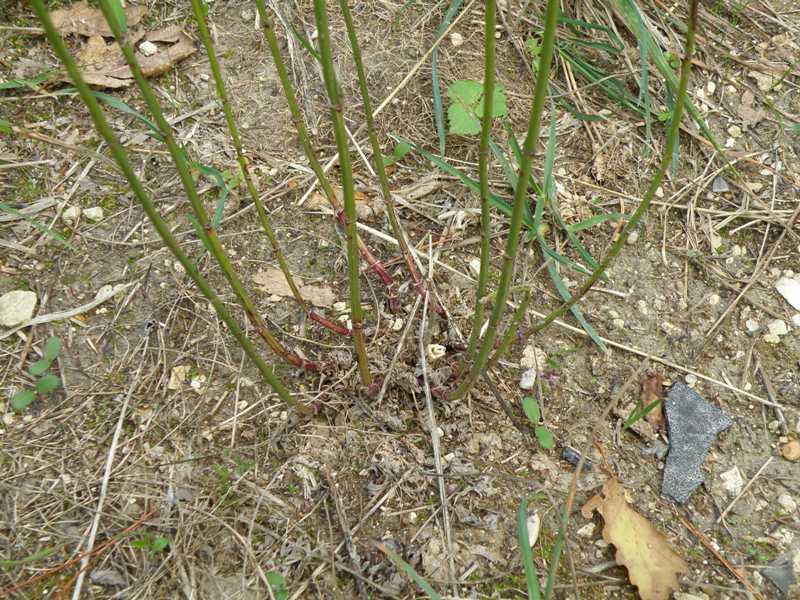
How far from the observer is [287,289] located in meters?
1.54

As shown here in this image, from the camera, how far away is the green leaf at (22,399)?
1.32 m

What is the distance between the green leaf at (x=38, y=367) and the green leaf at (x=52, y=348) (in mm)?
14

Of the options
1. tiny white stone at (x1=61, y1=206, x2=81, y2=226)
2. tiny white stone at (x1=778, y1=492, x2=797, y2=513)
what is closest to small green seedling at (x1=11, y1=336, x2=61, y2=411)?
tiny white stone at (x1=61, y1=206, x2=81, y2=226)

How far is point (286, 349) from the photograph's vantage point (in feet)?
4.74

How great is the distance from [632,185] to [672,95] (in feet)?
1.00

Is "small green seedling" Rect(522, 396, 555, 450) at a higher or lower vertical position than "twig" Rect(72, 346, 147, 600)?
lower

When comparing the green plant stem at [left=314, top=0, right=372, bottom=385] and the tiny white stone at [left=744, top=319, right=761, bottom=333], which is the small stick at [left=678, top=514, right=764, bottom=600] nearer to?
the tiny white stone at [left=744, top=319, right=761, bottom=333]

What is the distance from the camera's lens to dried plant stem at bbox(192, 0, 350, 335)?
3.42 feet

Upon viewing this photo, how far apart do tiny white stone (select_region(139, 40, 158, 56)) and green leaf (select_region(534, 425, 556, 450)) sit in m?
1.50

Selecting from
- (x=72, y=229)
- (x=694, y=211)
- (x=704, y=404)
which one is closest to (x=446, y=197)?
(x=694, y=211)

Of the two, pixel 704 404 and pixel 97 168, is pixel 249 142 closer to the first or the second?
pixel 97 168

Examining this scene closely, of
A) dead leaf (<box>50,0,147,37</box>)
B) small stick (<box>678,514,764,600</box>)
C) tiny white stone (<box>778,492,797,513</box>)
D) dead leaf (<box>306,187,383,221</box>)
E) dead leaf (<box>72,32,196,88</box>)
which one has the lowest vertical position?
tiny white stone (<box>778,492,797,513</box>)

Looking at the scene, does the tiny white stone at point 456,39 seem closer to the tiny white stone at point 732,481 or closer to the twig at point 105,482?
the twig at point 105,482

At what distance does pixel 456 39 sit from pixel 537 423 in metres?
1.24
